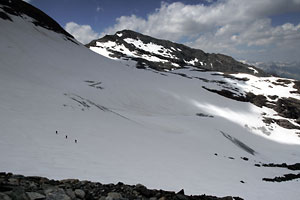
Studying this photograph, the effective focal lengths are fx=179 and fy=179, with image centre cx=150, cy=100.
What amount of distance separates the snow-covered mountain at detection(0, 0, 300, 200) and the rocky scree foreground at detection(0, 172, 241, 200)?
2407 mm

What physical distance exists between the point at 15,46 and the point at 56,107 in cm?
2922

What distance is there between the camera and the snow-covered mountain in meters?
10.5

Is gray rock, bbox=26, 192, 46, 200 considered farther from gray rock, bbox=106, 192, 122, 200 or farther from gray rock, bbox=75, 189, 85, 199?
gray rock, bbox=106, 192, 122, 200

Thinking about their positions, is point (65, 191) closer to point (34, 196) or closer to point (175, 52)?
point (34, 196)

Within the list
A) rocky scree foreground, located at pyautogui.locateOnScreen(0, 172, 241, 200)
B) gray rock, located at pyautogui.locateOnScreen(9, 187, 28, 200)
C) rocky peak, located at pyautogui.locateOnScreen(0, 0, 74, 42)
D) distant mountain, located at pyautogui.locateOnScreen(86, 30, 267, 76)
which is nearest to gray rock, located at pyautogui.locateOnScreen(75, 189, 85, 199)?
rocky scree foreground, located at pyautogui.locateOnScreen(0, 172, 241, 200)

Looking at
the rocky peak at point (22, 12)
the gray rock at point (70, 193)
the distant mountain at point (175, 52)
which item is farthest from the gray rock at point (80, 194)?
the distant mountain at point (175, 52)

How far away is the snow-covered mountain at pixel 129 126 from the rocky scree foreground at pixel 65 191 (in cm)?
241

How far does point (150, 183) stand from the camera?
9.73m

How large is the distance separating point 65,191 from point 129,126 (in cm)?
1639

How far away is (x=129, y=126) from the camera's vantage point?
21406 millimetres

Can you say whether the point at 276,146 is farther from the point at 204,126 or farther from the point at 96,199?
the point at 96,199

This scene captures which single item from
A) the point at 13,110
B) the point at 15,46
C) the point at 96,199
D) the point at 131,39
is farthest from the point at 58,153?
the point at 131,39

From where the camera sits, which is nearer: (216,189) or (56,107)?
(216,189)

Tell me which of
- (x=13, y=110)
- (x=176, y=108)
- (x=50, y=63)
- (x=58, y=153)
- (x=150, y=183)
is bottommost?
(x=150, y=183)
